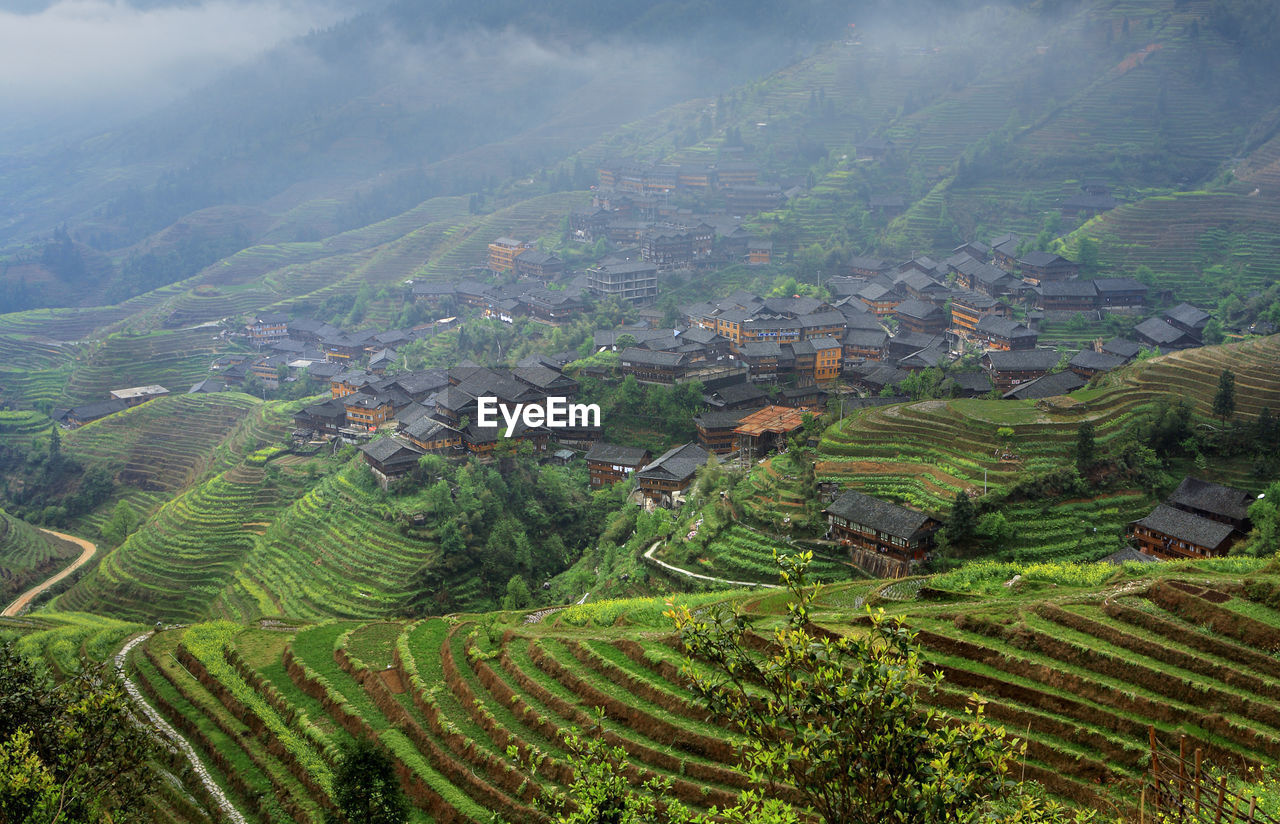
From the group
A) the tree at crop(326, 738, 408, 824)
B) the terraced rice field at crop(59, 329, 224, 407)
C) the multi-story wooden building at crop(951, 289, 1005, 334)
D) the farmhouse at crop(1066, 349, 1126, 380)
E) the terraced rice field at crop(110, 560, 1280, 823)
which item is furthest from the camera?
the terraced rice field at crop(59, 329, 224, 407)

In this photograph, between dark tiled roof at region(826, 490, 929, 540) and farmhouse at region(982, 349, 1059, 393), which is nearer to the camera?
dark tiled roof at region(826, 490, 929, 540)

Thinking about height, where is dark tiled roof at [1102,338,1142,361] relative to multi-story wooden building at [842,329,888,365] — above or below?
above

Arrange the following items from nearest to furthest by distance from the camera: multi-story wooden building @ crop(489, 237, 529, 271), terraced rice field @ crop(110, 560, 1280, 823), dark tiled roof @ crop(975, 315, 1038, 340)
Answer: terraced rice field @ crop(110, 560, 1280, 823) < dark tiled roof @ crop(975, 315, 1038, 340) < multi-story wooden building @ crop(489, 237, 529, 271)

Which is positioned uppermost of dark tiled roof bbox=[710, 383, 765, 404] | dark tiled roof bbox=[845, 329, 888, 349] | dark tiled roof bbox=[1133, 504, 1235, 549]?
dark tiled roof bbox=[1133, 504, 1235, 549]

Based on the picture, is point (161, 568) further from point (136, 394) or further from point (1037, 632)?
point (1037, 632)

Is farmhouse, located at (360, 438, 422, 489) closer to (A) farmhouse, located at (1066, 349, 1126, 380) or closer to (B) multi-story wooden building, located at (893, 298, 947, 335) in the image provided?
(B) multi-story wooden building, located at (893, 298, 947, 335)

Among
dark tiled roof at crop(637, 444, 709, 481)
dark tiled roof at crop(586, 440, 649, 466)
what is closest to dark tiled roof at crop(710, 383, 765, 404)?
dark tiled roof at crop(637, 444, 709, 481)

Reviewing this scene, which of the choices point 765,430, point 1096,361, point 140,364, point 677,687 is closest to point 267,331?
point 140,364

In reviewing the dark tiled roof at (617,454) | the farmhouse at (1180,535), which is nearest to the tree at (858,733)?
the farmhouse at (1180,535)
